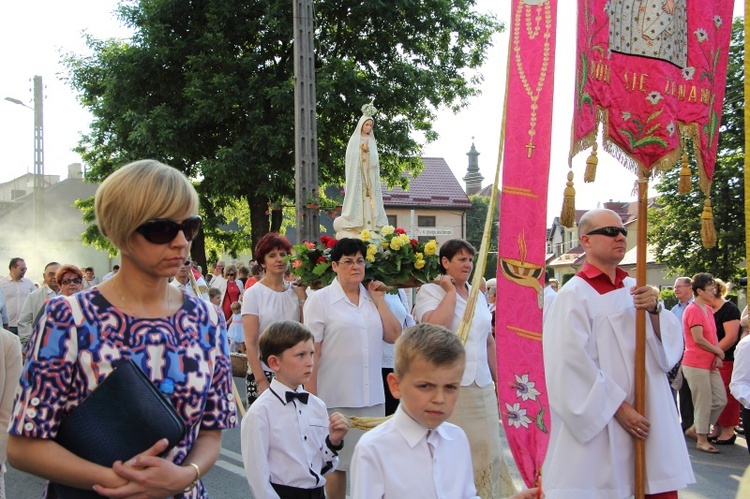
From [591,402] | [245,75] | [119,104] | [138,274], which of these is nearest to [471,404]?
[591,402]

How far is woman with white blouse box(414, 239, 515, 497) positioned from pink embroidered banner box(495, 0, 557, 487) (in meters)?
1.12

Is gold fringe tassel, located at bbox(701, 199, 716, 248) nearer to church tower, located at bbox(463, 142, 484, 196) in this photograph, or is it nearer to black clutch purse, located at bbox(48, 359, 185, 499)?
black clutch purse, located at bbox(48, 359, 185, 499)

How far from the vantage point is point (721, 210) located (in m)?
30.2

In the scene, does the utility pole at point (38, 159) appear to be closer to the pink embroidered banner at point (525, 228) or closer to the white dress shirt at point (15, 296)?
the white dress shirt at point (15, 296)

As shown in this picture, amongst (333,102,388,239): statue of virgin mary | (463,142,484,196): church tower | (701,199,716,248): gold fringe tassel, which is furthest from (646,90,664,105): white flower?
(463,142,484,196): church tower

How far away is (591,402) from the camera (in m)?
4.48

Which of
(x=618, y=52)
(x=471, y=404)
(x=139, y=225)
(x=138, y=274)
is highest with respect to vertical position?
(x=618, y=52)

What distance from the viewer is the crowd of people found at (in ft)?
7.38

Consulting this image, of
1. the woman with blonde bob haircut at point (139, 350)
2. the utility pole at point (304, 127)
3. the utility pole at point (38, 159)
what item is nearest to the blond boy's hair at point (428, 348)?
the woman with blonde bob haircut at point (139, 350)

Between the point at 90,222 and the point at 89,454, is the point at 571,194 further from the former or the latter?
the point at 90,222

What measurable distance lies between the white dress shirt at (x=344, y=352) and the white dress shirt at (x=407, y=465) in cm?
264

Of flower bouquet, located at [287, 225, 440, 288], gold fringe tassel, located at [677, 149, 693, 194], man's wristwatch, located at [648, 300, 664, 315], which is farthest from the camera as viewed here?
flower bouquet, located at [287, 225, 440, 288]

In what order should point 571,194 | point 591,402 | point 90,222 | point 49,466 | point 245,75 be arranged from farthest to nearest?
1. point 90,222
2. point 245,75
3. point 571,194
4. point 591,402
5. point 49,466

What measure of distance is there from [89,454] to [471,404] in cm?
403
